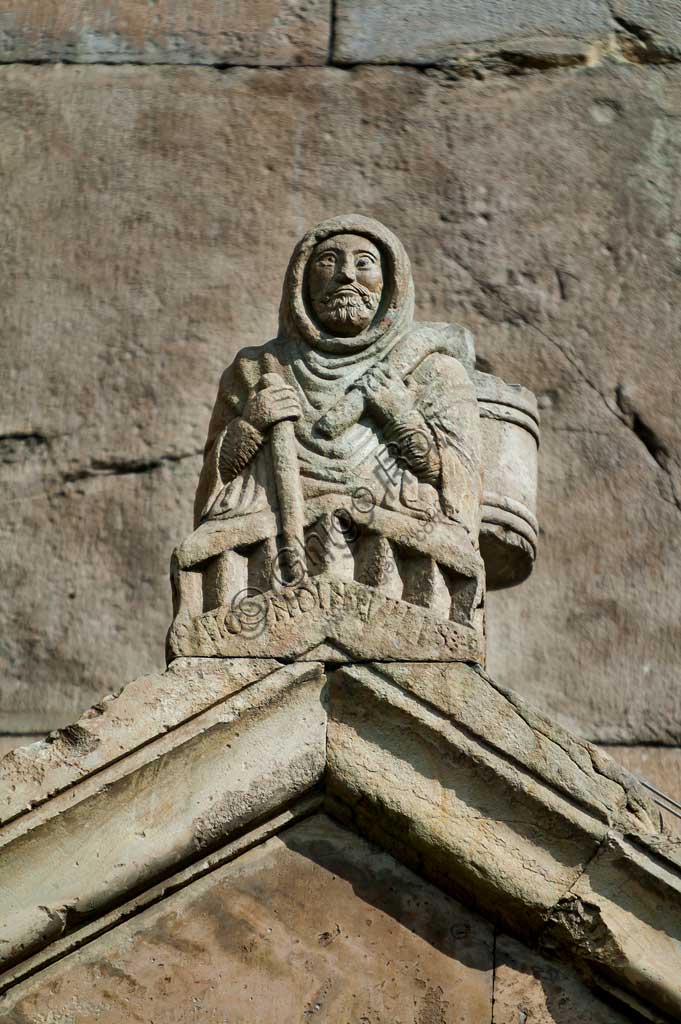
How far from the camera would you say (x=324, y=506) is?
584 cm

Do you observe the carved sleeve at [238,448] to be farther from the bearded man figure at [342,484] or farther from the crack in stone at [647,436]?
the crack in stone at [647,436]

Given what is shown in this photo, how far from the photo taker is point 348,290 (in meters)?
6.25

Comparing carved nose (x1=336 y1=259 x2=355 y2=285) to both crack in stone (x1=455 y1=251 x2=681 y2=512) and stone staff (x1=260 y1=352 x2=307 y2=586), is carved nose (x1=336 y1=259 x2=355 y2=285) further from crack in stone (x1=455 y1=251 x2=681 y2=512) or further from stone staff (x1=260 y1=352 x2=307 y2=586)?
crack in stone (x1=455 y1=251 x2=681 y2=512)

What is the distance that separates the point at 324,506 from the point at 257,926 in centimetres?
112

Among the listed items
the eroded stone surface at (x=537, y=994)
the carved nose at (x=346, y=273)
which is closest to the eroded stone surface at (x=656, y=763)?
the carved nose at (x=346, y=273)

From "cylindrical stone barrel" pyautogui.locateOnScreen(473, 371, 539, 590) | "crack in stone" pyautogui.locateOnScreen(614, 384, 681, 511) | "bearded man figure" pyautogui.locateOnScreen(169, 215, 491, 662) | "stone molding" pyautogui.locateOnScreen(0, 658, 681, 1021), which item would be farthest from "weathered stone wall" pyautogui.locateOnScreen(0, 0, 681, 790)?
"stone molding" pyautogui.locateOnScreen(0, 658, 681, 1021)

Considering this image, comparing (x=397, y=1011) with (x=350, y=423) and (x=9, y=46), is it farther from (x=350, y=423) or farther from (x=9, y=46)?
(x=9, y=46)

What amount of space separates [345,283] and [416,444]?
21.6 inches

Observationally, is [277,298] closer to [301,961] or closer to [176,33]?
[176,33]


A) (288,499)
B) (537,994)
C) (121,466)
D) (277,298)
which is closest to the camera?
(537,994)

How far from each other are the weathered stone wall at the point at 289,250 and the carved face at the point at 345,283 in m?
2.14

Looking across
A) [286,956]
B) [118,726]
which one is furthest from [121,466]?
[286,956]

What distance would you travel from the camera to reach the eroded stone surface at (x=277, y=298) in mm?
8211

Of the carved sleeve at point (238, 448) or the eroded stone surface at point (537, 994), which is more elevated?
the carved sleeve at point (238, 448)
